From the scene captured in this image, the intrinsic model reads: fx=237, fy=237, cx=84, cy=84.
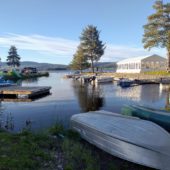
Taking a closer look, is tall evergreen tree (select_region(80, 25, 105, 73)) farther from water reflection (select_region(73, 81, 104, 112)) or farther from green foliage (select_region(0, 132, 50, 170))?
green foliage (select_region(0, 132, 50, 170))

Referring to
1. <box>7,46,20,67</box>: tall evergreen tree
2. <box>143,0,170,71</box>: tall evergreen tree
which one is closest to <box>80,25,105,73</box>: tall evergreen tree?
<box>143,0,170,71</box>: tall evergreen tree

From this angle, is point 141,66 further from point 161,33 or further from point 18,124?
point 18,124

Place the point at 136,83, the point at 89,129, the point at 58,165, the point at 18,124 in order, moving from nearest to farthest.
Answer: the point at 58,165 < the point at 89,129 < the point at 18,124 < the point at 136,83

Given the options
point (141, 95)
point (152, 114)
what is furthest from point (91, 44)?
point (152, 114)

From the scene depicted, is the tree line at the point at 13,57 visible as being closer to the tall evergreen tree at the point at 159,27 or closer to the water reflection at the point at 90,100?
the tall evergreen tree at the point at 159,27

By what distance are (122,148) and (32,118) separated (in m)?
8.26

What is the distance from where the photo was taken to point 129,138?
22.5 feet

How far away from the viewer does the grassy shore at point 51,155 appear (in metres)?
6.12

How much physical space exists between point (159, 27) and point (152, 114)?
41.6m

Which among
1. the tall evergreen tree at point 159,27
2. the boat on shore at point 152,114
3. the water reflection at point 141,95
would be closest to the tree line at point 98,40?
the tall evergreen tree at point 159,27

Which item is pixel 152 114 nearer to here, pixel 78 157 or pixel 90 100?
pixel 78 157

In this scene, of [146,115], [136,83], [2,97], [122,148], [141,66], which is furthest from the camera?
[141,66]

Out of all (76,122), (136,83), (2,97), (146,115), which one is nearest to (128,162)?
(76,122)

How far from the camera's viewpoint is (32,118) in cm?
1405
